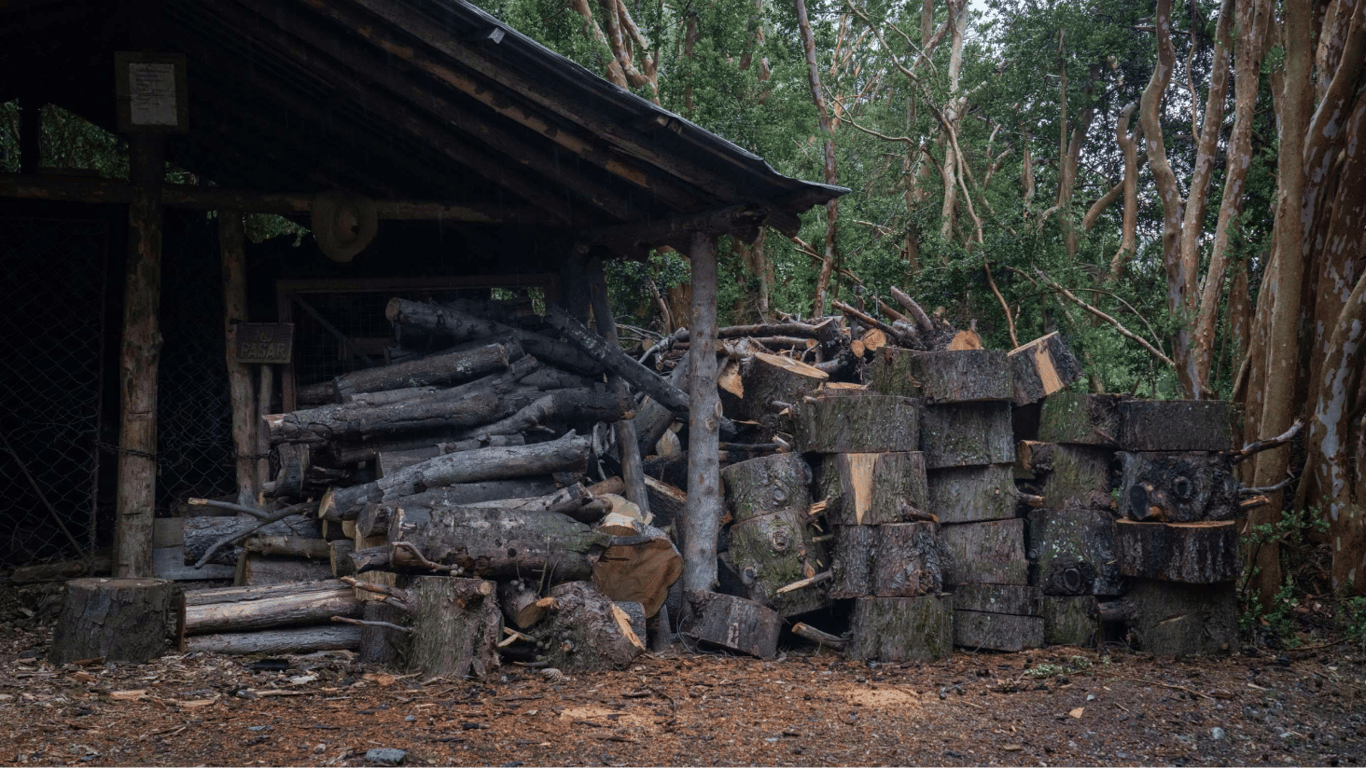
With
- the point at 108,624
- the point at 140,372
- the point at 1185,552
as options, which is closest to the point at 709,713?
the point at 1185,552

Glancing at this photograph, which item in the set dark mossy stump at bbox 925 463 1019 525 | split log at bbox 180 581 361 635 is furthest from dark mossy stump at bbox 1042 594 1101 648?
split log at bbox 180 581 361 635

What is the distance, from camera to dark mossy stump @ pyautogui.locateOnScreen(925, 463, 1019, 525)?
6.20m

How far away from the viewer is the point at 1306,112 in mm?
7078

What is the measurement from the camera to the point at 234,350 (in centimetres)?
771

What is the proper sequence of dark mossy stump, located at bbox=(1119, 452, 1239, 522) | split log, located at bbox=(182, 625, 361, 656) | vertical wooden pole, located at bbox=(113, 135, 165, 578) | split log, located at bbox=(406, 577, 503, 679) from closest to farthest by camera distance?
split log, located at bbox=(406, 577, 503, 679), split log, located at bbox=(182, 625, 361, 656), dark mossy stump, located at bbox=(1119, 452, 1239, 522), vertical wooden pole, located at bbox=(113, 135, 165, 578)

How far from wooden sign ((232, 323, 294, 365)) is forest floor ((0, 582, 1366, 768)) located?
2687 millimetres

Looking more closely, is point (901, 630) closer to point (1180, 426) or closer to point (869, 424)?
point (869, 424)

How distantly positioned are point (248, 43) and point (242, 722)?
488 centimetres

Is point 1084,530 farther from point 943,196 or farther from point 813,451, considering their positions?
point 943,196

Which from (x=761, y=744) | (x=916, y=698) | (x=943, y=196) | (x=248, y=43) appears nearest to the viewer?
(x=761, y=744)

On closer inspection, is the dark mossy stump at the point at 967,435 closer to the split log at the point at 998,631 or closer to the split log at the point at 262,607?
the split log at the point at 998,631

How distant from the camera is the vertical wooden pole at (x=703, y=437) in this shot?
6452 millimetres

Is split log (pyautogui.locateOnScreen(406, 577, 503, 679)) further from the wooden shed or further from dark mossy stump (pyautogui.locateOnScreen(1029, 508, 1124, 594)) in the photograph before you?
dark mossy stump (pyautogui.locateOnScreen(1029, 508, 1124, 594))

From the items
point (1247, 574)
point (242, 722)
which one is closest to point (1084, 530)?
Result: point (1247, 574)
